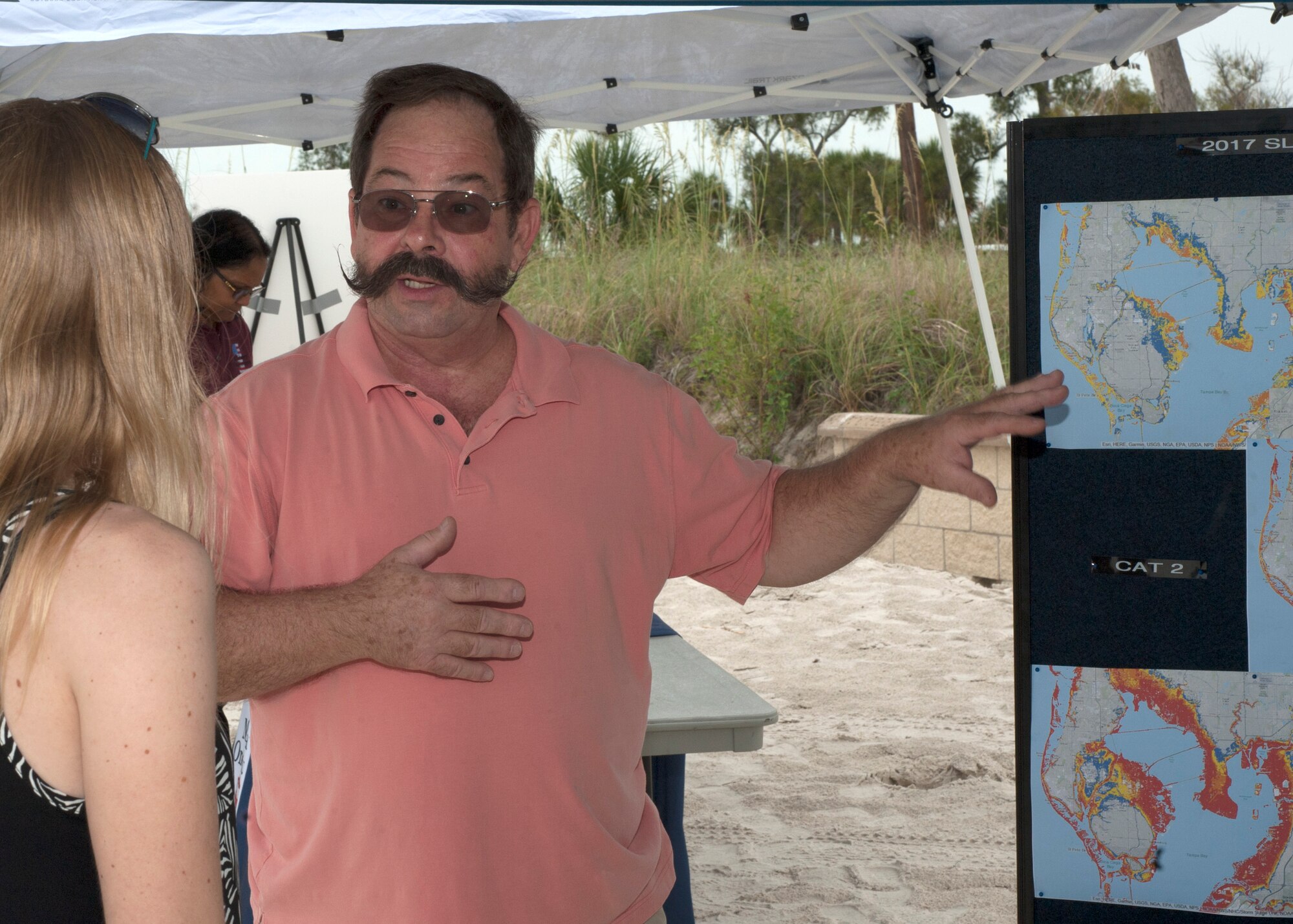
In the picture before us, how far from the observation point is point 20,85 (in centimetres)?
447

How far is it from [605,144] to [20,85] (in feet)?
24.7

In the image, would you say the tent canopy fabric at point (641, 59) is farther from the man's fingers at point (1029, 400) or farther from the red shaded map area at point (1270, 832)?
the red shaded map area at point (1270, 832)

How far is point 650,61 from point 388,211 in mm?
3553

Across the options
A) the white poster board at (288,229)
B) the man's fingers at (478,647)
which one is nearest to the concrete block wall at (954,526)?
the white poster board at (288,229)

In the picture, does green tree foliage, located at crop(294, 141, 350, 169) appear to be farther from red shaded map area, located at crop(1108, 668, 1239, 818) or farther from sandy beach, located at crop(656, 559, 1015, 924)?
red shaded map area, located at crop(1108, 668, 1239, 818)

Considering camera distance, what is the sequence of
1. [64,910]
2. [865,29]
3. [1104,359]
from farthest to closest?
[865,29], [1104,359], [64,910]

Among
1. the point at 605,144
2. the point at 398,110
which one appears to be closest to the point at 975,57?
the point at 398,110

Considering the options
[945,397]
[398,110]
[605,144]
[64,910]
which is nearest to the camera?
[64,910]

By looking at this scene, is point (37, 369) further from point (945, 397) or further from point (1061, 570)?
point (945, 397)

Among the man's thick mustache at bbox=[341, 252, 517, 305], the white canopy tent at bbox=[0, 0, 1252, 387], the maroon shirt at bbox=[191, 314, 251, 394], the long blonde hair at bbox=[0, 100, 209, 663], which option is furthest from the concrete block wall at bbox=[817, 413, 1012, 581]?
the long blonde hair at bbox=[0, 100, 209, 663]

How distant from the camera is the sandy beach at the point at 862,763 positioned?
349cm

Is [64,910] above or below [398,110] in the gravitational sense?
below

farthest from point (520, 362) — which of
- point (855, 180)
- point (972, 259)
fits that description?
point (855, 180)

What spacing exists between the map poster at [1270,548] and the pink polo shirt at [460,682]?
88 centimetres
